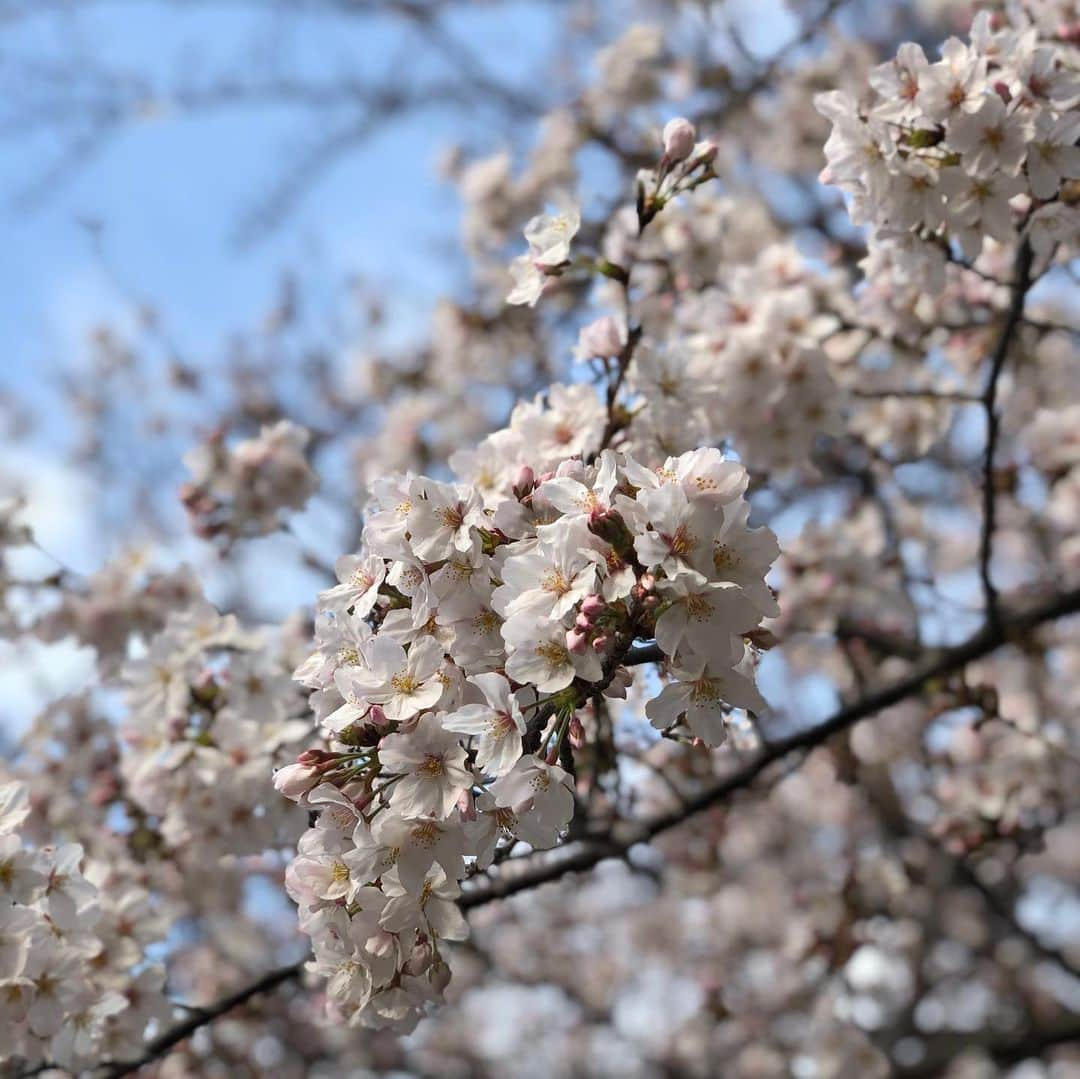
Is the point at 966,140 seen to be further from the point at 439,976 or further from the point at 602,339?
the point at 439,976

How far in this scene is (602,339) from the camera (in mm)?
2668

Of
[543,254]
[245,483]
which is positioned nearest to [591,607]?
[543,254]

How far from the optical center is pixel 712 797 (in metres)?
2.92

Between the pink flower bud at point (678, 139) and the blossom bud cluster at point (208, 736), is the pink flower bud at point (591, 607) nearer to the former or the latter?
the pink flower bud at point (678, 139)

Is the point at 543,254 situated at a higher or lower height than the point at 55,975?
higher

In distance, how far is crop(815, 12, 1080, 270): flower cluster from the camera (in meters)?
2.31

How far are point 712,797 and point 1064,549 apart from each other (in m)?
2.86

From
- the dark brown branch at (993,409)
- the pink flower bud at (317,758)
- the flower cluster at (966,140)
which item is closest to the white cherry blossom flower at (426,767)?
the pink flower bud at (317,758)

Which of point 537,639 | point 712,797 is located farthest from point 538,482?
point 712,797

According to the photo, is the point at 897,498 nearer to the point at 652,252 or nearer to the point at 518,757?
the point at 652,252

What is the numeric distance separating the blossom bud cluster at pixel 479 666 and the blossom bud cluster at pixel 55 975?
2.18 ft

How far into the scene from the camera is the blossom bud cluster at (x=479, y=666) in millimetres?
1537

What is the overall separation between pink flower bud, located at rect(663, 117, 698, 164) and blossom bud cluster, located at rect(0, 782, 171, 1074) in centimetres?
193

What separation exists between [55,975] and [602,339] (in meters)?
1.88
